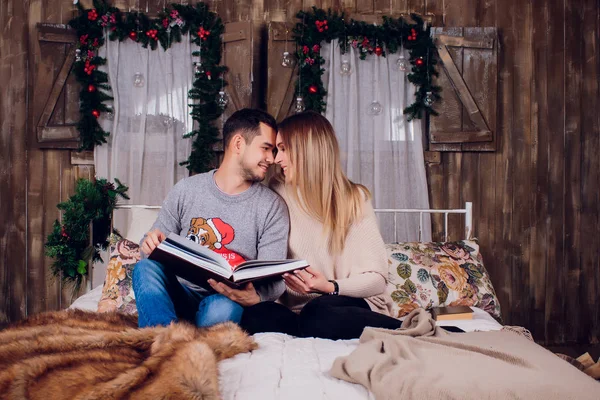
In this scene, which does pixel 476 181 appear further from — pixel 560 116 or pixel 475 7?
pixel 475 7

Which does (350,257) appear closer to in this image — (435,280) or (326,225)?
(326,225)

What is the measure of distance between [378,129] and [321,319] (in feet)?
6.88

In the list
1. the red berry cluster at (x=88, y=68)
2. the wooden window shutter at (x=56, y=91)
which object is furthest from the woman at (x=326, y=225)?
the wooden window shutter at (x=56, y=91)

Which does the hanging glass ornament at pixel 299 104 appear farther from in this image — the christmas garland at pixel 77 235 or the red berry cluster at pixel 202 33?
the christmas garland at pixel 77 235

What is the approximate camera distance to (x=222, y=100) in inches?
133

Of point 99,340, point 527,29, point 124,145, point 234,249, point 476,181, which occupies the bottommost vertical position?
point 99,340

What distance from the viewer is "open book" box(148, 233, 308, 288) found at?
62.3 inches

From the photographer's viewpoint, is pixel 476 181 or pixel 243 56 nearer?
pixel 243 56

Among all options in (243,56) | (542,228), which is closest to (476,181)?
(542,228)

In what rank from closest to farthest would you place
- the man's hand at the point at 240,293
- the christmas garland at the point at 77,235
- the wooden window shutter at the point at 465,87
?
the man's hand at the point at 240,293, the christmas garland at the point at 77,235, the wooden window shutter at the point at 465,87

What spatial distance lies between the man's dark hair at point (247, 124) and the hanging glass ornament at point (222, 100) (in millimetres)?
1239

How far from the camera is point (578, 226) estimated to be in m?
3.71

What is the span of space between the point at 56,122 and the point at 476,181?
2.77 m

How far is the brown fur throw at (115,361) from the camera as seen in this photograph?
101 cm
